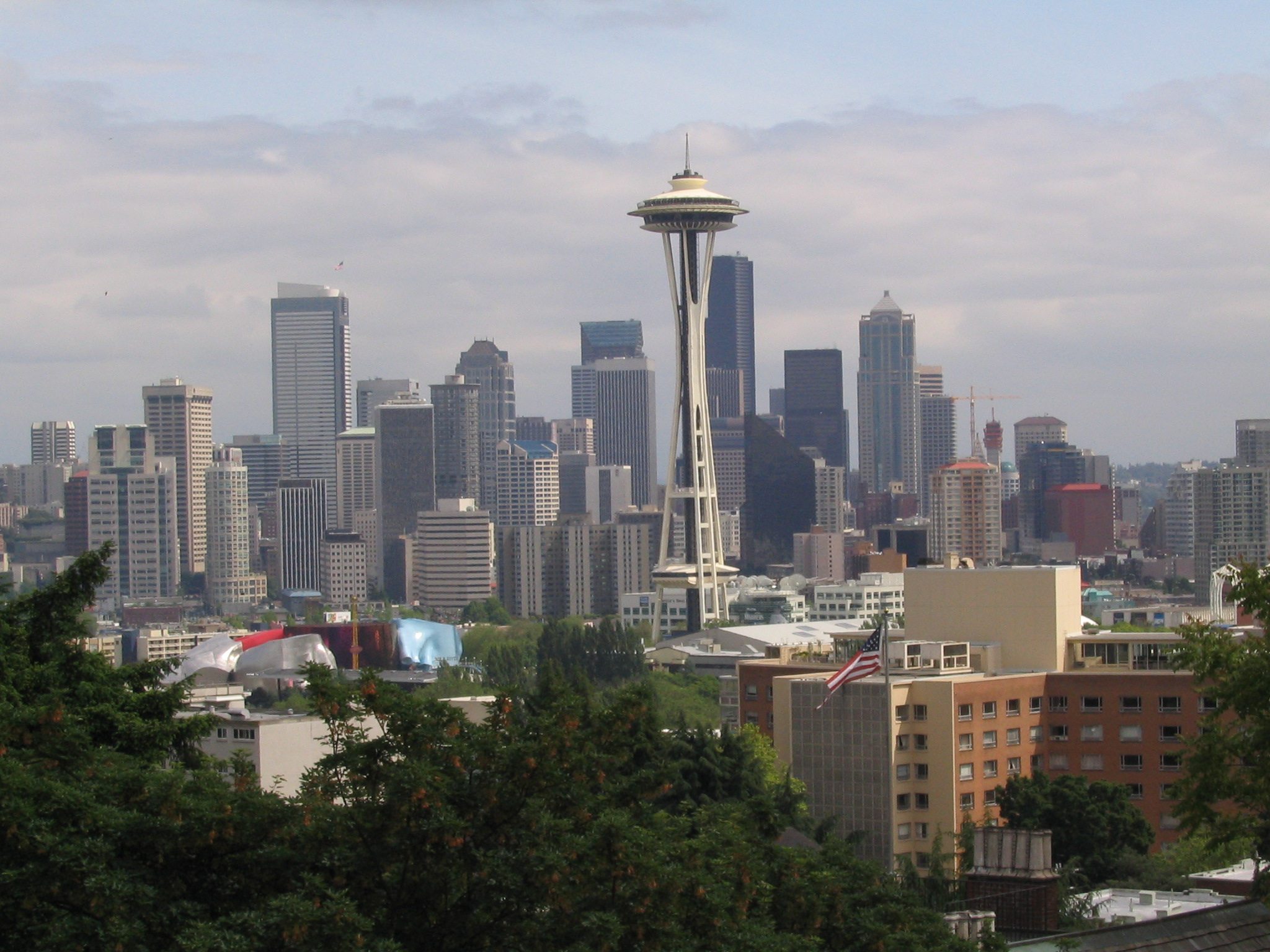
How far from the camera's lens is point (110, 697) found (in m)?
27.8

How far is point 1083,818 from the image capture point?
62.9 m

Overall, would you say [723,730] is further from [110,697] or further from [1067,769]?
[110,697]

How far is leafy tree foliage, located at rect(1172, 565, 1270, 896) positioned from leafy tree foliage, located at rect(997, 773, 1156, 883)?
103 ft

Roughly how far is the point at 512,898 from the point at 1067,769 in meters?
56.8

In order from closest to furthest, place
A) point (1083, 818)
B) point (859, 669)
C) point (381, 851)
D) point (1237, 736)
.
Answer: point (381, 851), point (1237, 736), point (1083, 818), point (859, 669)

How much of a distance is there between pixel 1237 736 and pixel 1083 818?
112 ft

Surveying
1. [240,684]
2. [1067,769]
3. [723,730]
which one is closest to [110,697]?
[723,730]

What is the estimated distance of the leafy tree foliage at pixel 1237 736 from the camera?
27984mm

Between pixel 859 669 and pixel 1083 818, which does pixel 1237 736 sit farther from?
pixel 859 669

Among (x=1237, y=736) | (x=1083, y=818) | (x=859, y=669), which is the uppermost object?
(x=1237, y=736)

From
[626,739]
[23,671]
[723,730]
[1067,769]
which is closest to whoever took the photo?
[626,739]

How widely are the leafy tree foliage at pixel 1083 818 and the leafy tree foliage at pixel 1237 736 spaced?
103 feet

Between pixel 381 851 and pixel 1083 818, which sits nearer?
pixel 381 851

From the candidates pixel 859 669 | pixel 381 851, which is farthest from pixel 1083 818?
pixel 381 851
